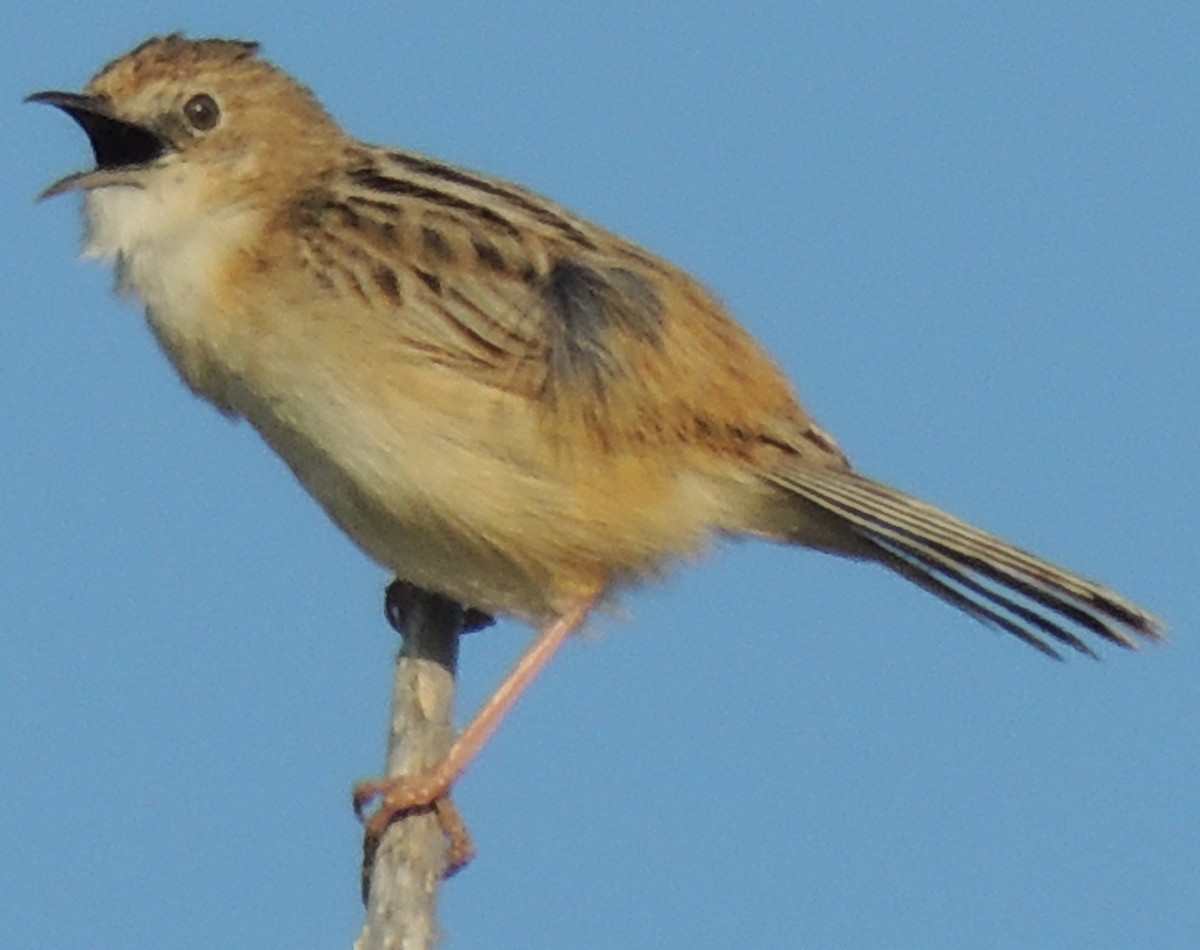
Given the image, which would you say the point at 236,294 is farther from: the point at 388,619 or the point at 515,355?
the point at 388,619

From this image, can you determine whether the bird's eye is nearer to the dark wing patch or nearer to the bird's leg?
the dark wing patch

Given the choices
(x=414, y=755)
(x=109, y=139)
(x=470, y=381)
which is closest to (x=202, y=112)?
(x=109, y=139)

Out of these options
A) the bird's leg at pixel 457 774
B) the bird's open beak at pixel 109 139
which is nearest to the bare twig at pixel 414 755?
the bird's leg at pixel 457 774

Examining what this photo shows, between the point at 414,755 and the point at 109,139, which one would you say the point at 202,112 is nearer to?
the point at 109,139

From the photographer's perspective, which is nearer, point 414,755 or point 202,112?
point 414,755

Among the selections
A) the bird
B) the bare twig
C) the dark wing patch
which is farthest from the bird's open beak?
the bare twig

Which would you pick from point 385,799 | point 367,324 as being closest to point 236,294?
point 367,324
